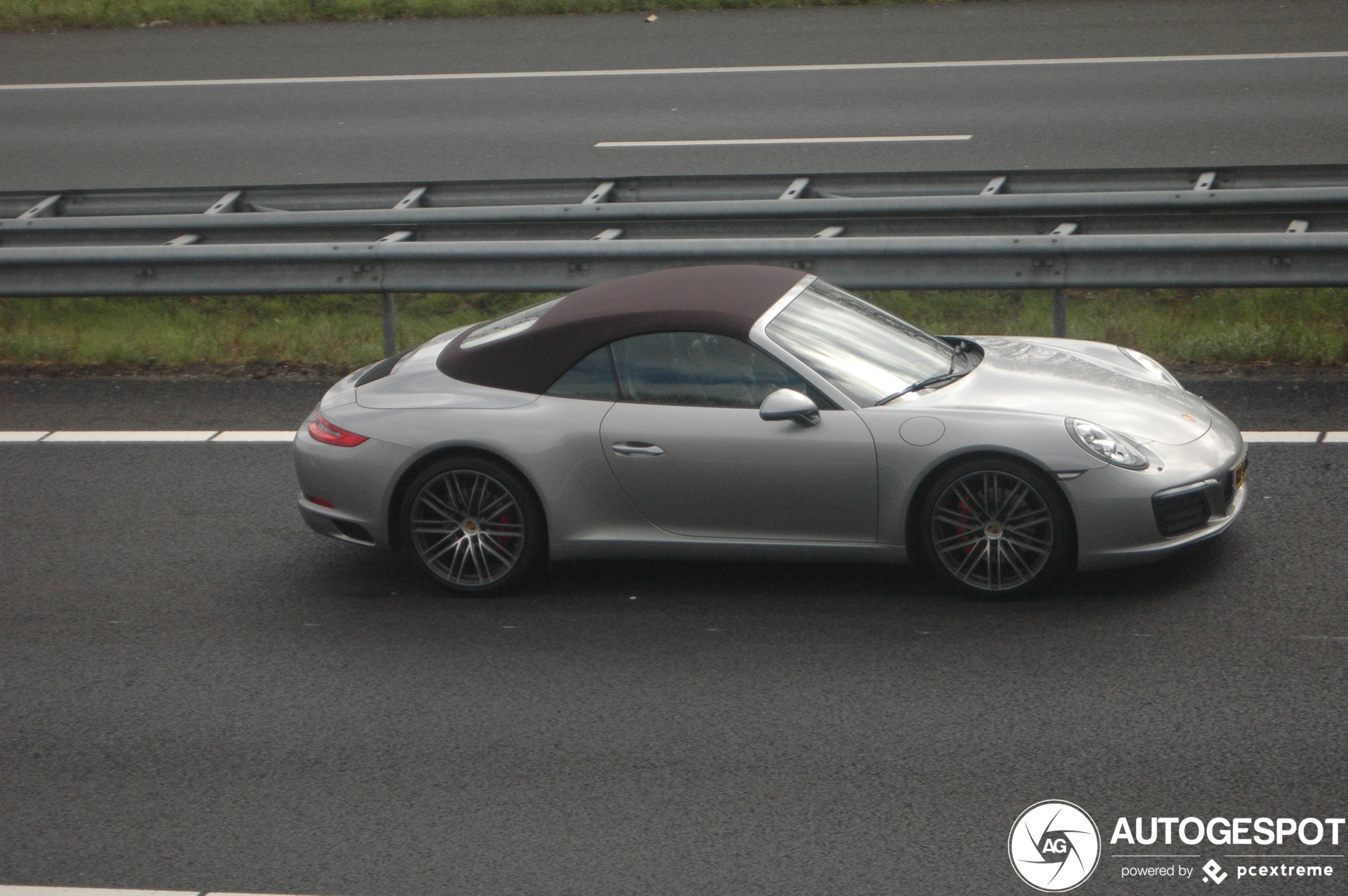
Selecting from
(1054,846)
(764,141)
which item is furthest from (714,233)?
(1054,846)

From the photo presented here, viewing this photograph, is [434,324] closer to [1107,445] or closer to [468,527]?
[468,527]

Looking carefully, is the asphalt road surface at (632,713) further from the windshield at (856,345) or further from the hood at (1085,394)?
the windshield at (856,345)

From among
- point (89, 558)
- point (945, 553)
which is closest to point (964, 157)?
point (945, 553)

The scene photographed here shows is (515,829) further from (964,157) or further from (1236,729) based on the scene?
(964,157)

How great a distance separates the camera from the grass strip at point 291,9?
18891 mm

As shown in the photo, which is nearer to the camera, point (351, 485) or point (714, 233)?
point (351, 485)

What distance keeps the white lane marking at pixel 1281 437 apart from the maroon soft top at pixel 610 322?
2.71m

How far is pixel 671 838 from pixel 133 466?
4.84 metres

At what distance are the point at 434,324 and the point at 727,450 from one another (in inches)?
196

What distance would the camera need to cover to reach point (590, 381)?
6.33m

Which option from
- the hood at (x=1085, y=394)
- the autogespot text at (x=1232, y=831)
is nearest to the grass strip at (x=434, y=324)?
the hood at (x=1085, y=394)

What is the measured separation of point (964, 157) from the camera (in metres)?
12.8

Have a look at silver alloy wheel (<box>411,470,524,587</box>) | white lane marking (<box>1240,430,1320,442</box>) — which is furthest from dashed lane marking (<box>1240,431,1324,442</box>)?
silver alloy wheel (<box>411,470,524,587</box>)

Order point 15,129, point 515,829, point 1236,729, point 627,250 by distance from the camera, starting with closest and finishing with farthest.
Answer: point 515,829
point 1236,729
point 627,250
point 15,129
